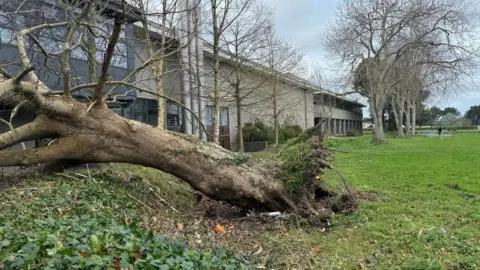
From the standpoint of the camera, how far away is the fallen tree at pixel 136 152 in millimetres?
5352

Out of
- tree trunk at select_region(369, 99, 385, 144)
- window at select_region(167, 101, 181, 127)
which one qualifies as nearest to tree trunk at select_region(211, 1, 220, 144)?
window at select_region(167, 101, 181, 127)

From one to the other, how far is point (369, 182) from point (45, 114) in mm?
7192

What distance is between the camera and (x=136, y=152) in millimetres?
5570

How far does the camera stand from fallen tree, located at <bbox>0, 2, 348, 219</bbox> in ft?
17.6

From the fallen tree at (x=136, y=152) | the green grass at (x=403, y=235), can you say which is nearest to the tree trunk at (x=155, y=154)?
the fallen tree at (x=136, y=152)

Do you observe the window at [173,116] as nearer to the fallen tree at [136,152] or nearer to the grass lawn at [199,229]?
the grass lawn at [199,229]

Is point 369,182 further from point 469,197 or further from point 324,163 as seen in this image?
point 324,163

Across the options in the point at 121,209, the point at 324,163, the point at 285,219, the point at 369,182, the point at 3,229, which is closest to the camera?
the point at 3,229

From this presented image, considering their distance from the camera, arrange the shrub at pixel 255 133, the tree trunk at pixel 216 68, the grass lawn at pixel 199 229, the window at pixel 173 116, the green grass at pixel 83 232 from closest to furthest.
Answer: the green grass at pixel 83 232 < the grass lawn at pixel 199 229 < the tree trunk at pixel 216 68 < the window at pixel 173 116 < the shrub at pixel 255 133

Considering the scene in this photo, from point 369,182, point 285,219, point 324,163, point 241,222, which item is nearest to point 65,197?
point 241,222


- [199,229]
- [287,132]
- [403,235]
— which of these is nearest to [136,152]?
[199,229]

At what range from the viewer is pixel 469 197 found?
264 inches

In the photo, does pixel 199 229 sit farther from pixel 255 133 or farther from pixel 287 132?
pixel 287 132

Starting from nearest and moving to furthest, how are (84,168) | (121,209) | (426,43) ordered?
Answer: (121,209)
(84,168)
(426,43)
